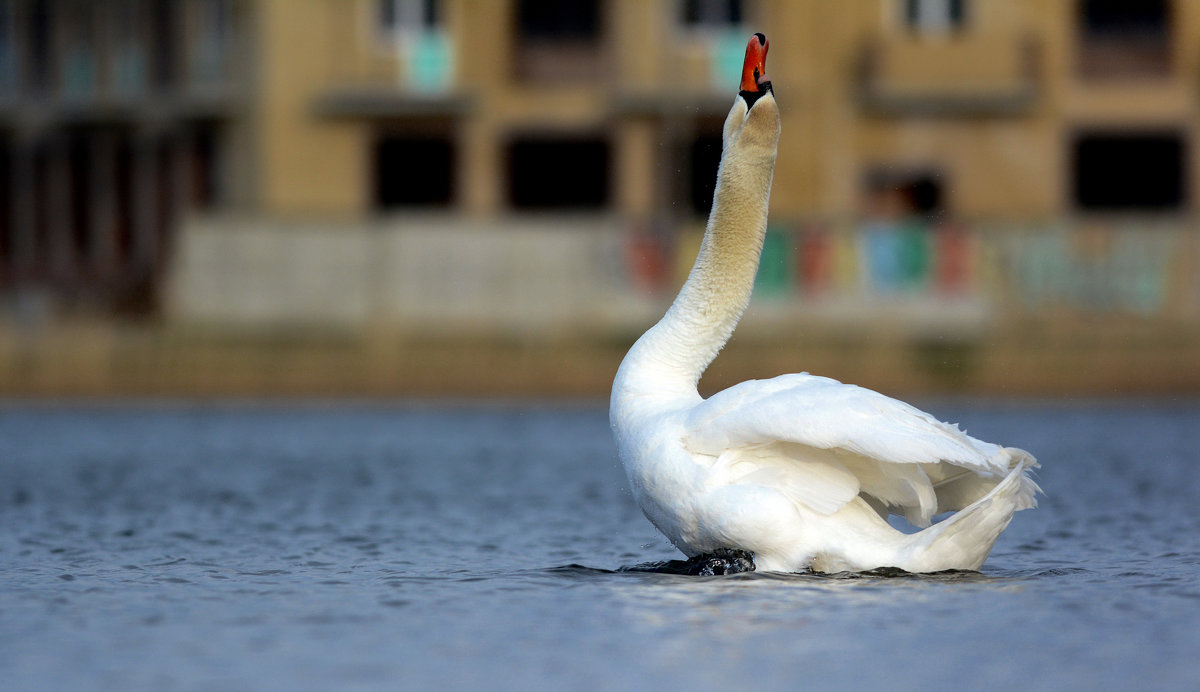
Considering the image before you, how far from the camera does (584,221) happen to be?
33281 millimetres

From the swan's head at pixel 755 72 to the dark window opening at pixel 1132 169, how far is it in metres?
34.9

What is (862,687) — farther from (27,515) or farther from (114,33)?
(114,33)

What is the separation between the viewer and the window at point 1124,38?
41.8m

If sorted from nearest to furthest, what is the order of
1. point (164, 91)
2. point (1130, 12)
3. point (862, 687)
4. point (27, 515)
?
point (862, 687) → point (27, 515) → point (1130, 12) → point (164, 91)

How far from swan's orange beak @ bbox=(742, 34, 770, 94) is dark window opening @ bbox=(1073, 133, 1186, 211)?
1377 inches

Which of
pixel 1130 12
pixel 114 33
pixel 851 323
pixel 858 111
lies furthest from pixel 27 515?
pixel 114 33

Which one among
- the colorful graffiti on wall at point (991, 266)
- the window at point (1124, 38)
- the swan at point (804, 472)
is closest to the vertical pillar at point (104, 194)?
the colorful graffiti on wall at point (991, 266)

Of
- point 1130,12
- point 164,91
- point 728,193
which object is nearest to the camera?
point 728,193

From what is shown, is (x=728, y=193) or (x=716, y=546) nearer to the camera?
(x=716, y=546)

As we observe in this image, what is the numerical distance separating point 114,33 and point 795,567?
40.6m

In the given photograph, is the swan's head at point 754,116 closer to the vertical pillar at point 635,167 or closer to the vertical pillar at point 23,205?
the vertical pillar at point 635,167

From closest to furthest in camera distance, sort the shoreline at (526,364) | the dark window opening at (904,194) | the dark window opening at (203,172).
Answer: the shoreline at (526,364), the dark window opening at (904,194), the dark window opening at (203,172)

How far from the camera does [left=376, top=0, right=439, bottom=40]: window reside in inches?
1609

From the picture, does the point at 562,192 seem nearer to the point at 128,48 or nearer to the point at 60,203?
the point at 128,48
